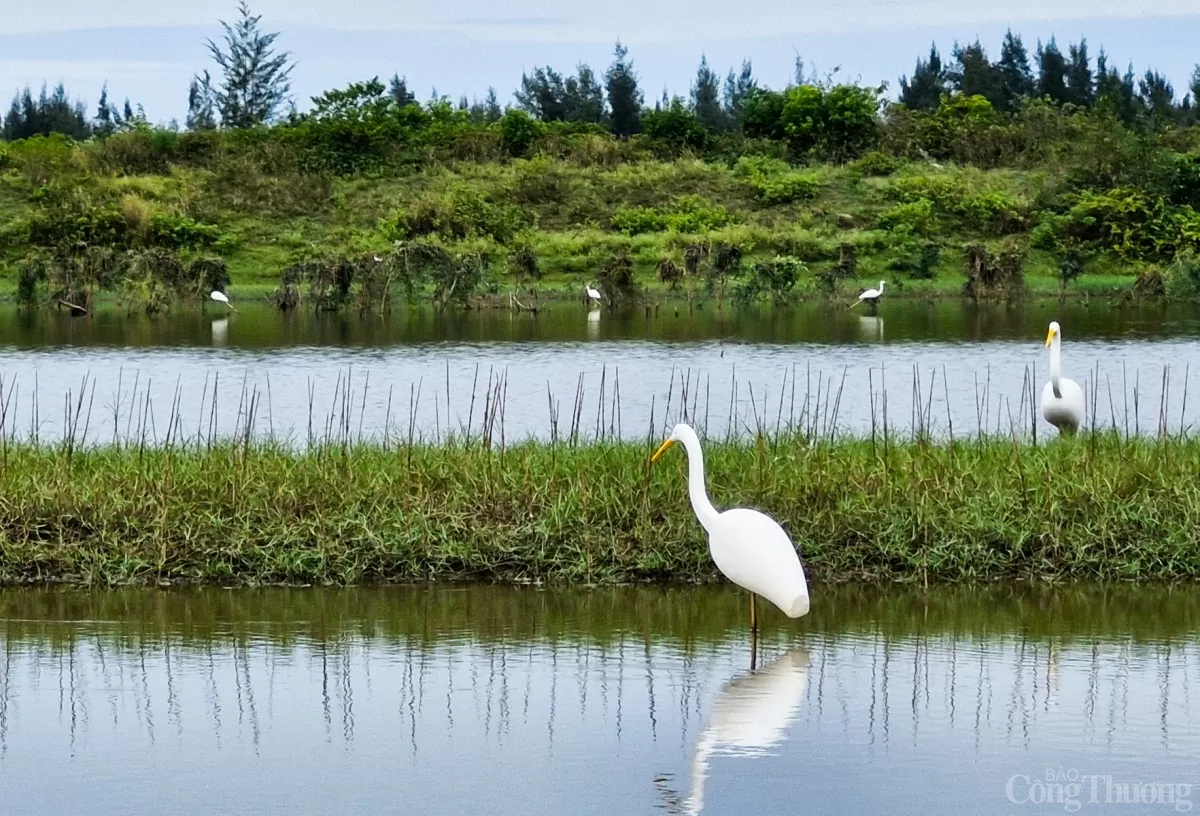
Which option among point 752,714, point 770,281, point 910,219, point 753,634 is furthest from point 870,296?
point 752,714

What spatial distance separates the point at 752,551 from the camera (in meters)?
8.98

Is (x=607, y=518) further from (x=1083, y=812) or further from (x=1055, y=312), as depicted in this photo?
(x=1055, y=312)

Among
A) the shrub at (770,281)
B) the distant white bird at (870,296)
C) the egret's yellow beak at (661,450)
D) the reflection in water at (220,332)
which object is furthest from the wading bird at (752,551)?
the shrub at (770,281)

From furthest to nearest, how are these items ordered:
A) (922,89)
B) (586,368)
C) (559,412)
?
1. (922,89)
2. (586,368)
3. (559,412)

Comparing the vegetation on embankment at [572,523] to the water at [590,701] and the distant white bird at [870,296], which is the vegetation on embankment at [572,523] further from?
the distant white bird at [870,296]

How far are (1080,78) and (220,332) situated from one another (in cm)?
6415

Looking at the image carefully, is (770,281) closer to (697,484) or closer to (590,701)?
(697,484)

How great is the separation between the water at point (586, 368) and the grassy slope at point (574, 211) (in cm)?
524

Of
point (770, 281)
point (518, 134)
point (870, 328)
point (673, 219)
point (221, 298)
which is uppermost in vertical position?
point (518, 134)

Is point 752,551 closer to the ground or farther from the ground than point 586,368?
closer to the ground

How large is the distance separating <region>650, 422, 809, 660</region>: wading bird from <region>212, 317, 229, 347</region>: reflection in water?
20074 mm

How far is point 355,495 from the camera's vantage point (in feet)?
34.8

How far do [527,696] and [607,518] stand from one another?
226cm

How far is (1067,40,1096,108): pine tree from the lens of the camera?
274 feet
